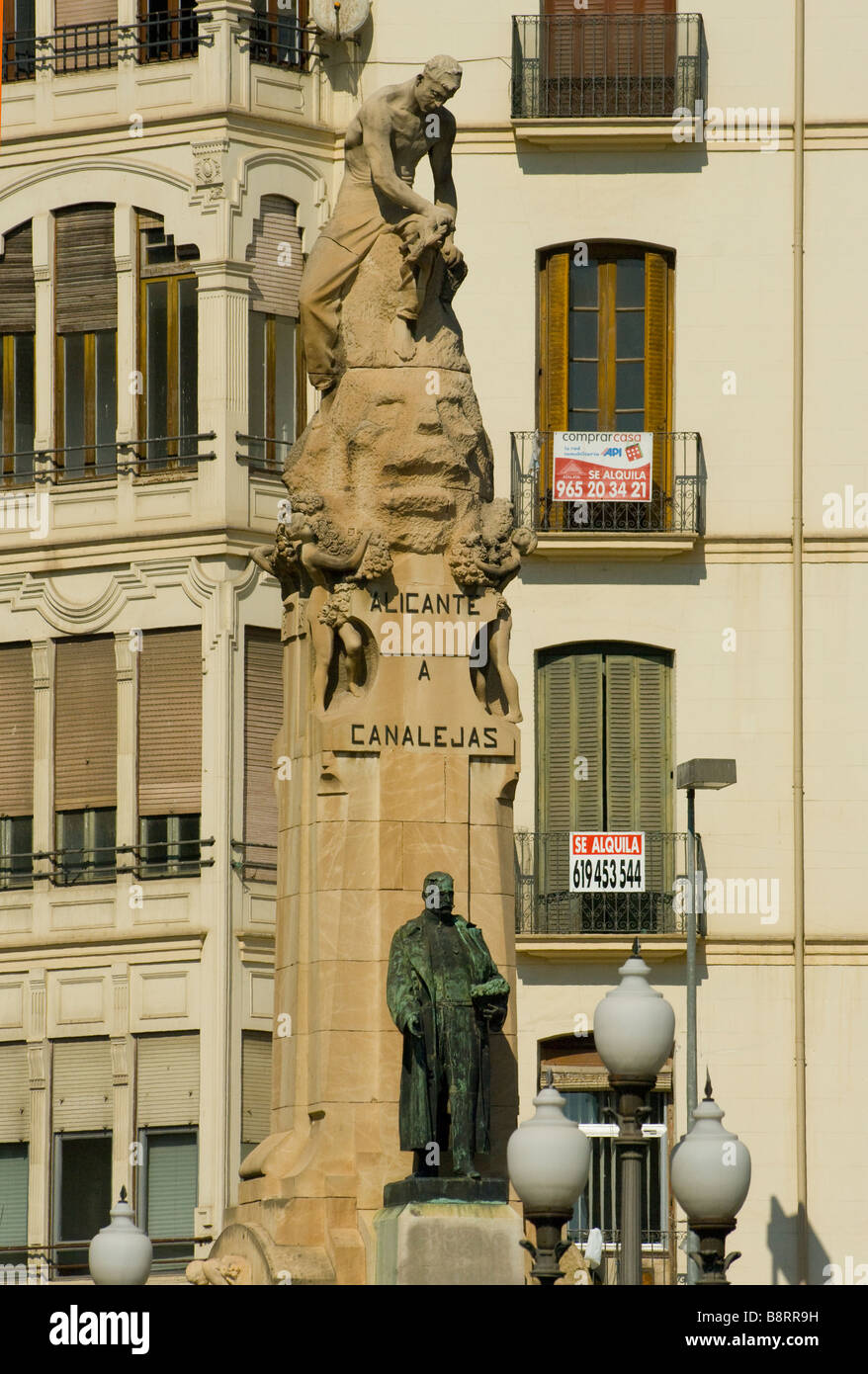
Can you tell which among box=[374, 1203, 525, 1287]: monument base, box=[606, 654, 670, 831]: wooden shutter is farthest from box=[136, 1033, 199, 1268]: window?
box=[374, 1203, 525, 1287]: monument base

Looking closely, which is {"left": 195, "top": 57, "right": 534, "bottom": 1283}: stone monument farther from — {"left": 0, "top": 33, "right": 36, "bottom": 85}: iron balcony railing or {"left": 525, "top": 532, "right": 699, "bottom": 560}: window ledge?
{"left": 0, "top": 33, "right": 36, "bottom": 85}: iron balcony railing

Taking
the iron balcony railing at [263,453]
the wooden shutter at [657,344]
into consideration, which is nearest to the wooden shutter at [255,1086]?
the iron balcony railing at [263,453]

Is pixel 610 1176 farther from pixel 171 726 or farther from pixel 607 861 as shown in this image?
pixel 171 726

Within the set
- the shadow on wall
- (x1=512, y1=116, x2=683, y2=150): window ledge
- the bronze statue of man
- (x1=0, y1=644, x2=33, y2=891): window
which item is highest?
(x1=512, y1=116, x2=683, y2=150): window ledge

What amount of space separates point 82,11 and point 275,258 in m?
3.66

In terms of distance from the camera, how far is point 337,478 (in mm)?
25391

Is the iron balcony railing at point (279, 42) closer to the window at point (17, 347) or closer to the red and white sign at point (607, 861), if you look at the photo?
the window at point (17, 347)

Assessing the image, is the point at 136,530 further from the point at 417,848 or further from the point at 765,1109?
the point at 417,848

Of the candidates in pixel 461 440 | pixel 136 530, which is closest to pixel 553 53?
pixel 136 530

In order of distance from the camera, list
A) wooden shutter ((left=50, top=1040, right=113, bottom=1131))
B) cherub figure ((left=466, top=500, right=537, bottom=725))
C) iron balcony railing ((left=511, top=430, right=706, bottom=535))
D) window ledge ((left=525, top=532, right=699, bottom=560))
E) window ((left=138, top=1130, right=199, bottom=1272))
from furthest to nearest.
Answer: iron balcony railing ((left=511, top=430, right=706, bottom=535)) < window ledge ((left=525, top=532, right=699, bottom=560)) < wooden shutter ((left=50, top=1040, right=113, bottom=1131)) < window ((left=138, top=1130, right=199, bottom=1272)) < cherub figure ((left=466, top=500, right=537, bottom=725))

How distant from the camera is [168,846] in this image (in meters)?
39.5

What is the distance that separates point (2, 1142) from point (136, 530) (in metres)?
6.75

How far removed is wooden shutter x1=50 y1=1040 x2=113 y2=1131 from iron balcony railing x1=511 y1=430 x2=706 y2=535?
7.62 m

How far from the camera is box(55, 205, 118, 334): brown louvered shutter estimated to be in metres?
40.9
